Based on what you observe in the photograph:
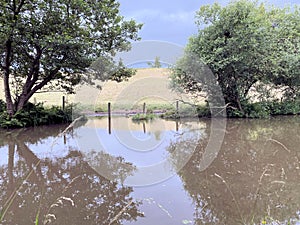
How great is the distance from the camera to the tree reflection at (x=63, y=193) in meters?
2.14

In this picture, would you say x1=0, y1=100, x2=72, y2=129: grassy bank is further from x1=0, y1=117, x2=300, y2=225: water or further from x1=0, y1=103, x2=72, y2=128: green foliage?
x1=0, y1=117, x2=300, y2=225: water

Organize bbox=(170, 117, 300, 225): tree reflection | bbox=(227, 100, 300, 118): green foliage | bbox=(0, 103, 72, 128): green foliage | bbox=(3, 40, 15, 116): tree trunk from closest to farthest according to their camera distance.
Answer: bbox=(170, 117, 300, 225): tree reflection, bbox=(3, 40, 15, 116): tree trunk, bbox=(0, 103, 72, 128): green foliage, bbox=(227, 100, 300, 118): green foliage

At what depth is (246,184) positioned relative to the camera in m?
2.84

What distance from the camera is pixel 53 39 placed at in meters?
6.73

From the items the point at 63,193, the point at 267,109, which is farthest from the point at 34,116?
the point at 267,109

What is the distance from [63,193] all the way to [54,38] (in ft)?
17.0

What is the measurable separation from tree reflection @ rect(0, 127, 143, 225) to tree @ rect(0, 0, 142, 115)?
12.8 ft

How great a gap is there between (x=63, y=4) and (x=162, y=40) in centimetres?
329

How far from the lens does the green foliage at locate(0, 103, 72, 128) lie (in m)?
7.46

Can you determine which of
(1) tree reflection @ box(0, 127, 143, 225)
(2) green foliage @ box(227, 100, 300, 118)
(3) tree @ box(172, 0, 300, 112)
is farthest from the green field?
(1) tree reflection @ box(0, 127, 143, 225)

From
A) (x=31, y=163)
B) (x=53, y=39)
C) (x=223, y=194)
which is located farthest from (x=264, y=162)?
(x=53, y=39)

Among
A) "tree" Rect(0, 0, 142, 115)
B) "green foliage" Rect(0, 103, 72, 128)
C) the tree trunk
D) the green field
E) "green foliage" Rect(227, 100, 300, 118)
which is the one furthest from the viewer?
"green foliage" Rect(227, 100, 300, 118)

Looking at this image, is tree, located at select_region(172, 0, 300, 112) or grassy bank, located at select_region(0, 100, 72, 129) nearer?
grassy bank, located at select_region(0, 100, 72, 129)

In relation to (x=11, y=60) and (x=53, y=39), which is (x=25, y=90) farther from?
(x=53, y=39)
